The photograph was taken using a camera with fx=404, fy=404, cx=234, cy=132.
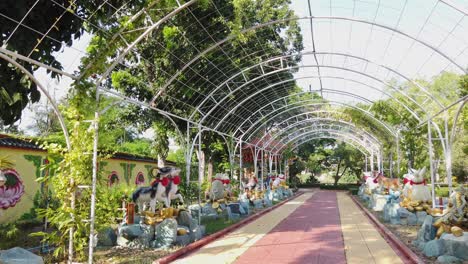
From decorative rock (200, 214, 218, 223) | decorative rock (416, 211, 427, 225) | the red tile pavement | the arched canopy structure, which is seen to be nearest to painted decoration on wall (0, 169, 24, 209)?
the arched canopy structure

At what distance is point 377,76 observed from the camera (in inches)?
545

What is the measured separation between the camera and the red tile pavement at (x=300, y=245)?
7117mm

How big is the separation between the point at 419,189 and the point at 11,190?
A: 10933 mm

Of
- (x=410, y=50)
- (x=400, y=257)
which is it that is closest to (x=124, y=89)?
(x=410, y=50)

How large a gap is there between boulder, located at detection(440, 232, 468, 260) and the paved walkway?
803mm

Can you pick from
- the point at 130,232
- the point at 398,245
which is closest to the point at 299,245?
the point at 398,245

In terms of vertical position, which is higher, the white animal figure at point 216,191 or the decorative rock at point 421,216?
the white animal figure at point 216,191

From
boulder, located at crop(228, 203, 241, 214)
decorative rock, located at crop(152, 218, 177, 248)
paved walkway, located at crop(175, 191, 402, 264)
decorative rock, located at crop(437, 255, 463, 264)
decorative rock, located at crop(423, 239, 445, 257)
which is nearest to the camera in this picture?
decorative rock, located at crop(437, 255, 463, 264)

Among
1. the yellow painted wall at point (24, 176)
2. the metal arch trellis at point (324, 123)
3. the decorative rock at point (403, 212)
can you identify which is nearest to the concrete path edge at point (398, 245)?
the decorative rock at point (403, 212)

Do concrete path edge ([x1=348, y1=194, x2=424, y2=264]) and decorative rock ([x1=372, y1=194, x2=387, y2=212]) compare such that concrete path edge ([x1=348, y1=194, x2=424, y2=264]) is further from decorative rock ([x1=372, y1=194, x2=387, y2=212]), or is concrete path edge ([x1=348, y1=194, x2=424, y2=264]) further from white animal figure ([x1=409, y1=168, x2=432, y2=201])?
decorative rock ([x1=372, y1=194, x2=387, y2=212])

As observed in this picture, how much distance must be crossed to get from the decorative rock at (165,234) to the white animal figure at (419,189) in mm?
7339

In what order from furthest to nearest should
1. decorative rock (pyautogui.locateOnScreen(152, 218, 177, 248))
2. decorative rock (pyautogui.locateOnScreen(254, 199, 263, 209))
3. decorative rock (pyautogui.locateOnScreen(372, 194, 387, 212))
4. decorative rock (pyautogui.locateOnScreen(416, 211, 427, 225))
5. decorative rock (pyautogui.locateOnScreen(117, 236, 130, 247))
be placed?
decorative rock (pyautogui.locateOnScreen(254, 199, 263, 209)) < decorative rock (pyautogui.locateOnScreen(372, 194, 387, 212)) < decorative rock (pyautogui.locateOnScreen(416, 211, 427, 225)) < decorative rock (pyautogui.locateOnScreen(117, 236, 130, 247)) < decorative rock (pyautogui.locateOnScreen(152, 218, 177, 248))

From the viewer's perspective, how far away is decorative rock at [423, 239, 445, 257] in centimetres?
680

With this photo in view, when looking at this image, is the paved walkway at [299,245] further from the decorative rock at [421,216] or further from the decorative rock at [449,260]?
the decorative rock at [421,216]
